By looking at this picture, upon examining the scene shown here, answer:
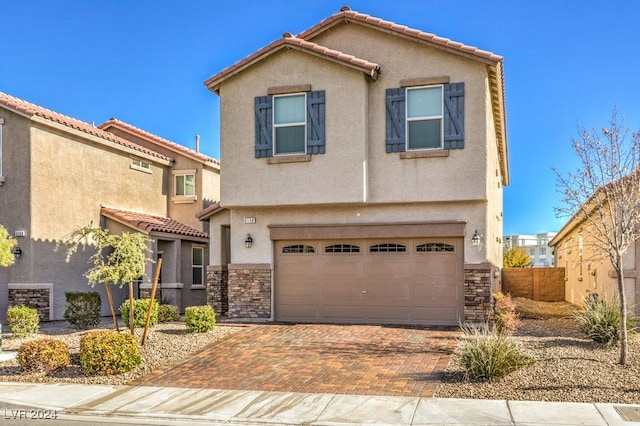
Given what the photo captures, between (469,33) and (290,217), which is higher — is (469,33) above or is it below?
above

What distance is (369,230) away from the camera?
1627 centimetres

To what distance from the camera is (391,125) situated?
52.1 feet

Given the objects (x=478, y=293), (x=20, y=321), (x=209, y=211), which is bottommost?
(x=20, y=321)

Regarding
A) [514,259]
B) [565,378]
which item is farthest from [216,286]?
[514,259]

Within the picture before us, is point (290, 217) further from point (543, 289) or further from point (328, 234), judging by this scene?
point (543, 289)

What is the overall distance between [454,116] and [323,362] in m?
7.50

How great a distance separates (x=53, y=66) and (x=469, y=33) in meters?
15.7

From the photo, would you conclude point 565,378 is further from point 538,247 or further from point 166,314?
point 538,247

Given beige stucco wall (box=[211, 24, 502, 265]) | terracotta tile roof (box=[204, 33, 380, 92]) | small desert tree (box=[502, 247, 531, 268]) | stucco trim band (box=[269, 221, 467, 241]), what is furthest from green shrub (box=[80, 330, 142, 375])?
small desert tree (box=[502, 247, 531, 268])

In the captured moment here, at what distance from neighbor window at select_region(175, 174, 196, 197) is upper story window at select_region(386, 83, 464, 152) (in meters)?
11.6

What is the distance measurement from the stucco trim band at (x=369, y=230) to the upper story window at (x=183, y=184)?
28.7 feet

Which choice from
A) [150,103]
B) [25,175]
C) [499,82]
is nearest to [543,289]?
[499,82]

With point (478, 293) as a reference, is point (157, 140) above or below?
above

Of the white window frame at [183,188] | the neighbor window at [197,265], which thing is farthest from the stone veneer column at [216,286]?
the white window frame at [183,188]
